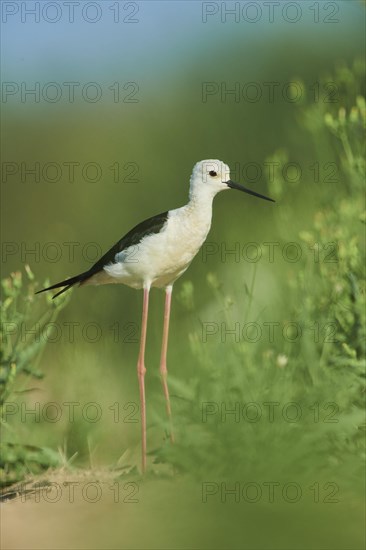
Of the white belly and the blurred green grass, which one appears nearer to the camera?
the blurred green grass

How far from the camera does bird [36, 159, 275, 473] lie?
20.0 feet

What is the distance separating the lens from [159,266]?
6.32 m

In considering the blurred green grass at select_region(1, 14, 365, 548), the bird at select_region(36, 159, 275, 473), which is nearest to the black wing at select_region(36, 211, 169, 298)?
the bird at select_region(36, 159, 275, 473)

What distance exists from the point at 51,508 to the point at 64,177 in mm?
7987

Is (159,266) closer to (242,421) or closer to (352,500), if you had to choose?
(242,421)

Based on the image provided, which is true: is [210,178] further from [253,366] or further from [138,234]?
[253,366]

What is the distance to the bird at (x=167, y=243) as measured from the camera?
6094 millimetres

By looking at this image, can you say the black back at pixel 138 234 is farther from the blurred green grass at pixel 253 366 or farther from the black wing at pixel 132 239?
the blurred green grass at pixel 253 366

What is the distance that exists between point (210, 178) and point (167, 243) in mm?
535

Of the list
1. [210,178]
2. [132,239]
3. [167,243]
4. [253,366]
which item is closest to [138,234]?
[132,239]

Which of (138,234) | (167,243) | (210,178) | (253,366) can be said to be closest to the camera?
(253,366)

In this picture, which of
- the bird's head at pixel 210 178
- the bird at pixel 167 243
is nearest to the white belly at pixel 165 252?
the bird at pixel 167 243

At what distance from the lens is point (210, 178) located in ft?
19.9

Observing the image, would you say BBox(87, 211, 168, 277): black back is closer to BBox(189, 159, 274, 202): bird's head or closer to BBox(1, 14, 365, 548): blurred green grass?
BBox(189, 159, 274, 202): bird's head
